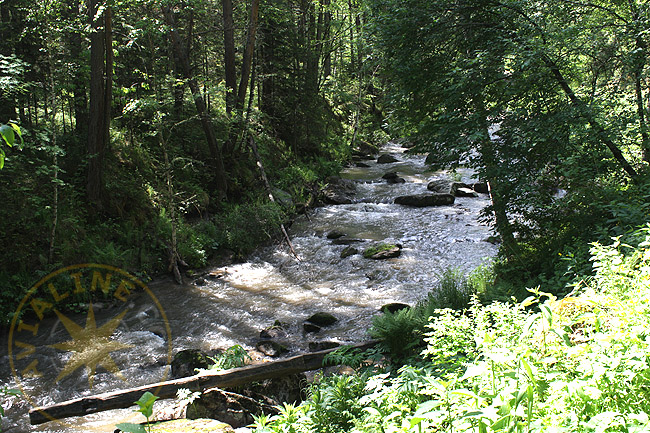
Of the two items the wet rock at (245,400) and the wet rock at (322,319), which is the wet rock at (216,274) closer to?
the wet rock at (322,319)

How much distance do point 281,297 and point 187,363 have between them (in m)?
3.54

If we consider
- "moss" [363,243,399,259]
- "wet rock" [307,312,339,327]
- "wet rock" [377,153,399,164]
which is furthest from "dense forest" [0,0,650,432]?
"wet rock" [377,153,399,164]

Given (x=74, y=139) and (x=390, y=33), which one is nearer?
(x=390, y=33)

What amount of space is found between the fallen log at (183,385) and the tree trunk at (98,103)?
24.1 feet

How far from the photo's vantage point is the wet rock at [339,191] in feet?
59.6

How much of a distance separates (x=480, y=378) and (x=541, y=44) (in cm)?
640

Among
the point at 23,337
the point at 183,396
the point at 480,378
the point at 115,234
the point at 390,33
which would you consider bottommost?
the point at 23,337

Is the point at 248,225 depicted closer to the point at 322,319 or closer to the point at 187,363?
the point at 322,319

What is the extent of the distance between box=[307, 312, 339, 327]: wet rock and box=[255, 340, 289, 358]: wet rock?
1.09m

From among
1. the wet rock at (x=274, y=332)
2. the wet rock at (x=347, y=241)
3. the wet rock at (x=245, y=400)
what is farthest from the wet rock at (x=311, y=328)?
the wet rock at (x=347, y=241)

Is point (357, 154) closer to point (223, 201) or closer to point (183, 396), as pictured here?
point (223, 201)

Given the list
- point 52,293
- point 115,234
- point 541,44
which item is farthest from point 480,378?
point 115,234

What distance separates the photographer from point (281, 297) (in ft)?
34.1

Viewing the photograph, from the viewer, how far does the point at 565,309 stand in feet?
13.6
